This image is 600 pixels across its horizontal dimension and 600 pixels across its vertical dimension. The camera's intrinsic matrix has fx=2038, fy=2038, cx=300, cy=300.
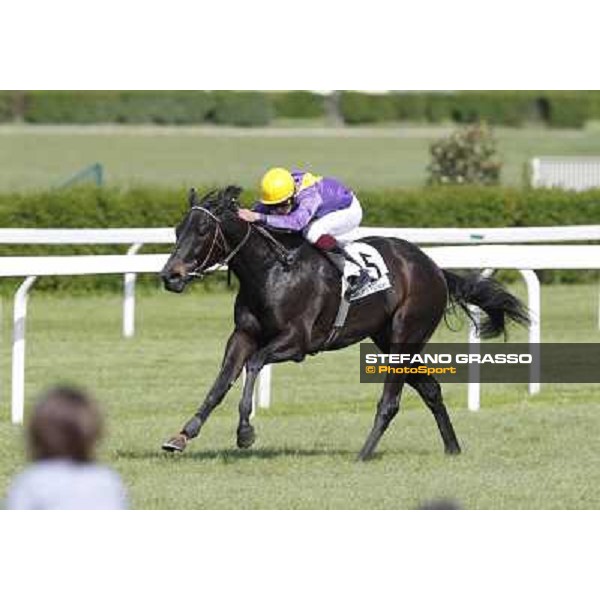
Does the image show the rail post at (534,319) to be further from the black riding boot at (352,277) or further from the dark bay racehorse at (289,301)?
the black riding boot at (352,277)

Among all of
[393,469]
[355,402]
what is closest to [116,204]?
[355,402]

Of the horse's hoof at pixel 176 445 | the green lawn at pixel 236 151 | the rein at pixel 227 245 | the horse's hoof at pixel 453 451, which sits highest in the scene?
the rein at pixel 227 245

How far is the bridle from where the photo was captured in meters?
9.06

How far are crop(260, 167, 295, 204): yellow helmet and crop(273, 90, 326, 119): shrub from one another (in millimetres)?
41012

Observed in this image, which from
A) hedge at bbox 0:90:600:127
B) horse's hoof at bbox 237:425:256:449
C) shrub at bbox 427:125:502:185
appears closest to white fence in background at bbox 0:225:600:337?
horse's hoof at bbox 237:425:256:449

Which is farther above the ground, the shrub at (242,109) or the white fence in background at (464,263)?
the white fence in background at (464,263)

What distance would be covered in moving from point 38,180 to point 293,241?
24.7 meters

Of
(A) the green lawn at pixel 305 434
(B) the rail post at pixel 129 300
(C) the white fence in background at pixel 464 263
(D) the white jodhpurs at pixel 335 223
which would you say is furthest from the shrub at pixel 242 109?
(D) the white jodhpurs at pixel 335 223

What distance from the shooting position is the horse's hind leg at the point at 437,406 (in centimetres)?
956

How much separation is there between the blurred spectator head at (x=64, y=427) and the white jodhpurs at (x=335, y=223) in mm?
5484

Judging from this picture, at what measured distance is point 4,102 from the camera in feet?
155

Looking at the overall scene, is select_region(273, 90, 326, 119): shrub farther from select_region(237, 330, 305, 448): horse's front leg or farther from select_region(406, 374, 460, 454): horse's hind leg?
select_region(237, 330, 305, 448): horse's front leg

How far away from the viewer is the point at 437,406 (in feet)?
31.7

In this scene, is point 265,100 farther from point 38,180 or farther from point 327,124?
point 38,180
